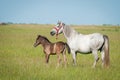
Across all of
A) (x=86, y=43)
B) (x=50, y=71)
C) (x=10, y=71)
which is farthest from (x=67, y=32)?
(x=10, y=71)

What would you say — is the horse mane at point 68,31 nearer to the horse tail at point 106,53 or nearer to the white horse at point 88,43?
the white horse at point 88,43

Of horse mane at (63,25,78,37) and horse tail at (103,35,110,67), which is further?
horse mane at (63,25,78,37)

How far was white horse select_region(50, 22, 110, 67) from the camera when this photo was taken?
12.2m

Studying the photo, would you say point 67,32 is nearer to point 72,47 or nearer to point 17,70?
point 72,47

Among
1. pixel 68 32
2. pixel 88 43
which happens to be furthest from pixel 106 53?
pixel 68 32

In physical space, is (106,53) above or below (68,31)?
below

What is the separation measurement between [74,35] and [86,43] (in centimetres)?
77

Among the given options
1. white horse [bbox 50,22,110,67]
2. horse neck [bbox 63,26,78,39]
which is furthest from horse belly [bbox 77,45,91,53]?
horse neck [bbox 63,26,78,39]

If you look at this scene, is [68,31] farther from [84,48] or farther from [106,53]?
[106,53]

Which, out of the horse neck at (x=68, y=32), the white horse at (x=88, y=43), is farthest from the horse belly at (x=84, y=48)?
the horse neck at (x=68, y=32)

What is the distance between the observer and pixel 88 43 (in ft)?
40.1

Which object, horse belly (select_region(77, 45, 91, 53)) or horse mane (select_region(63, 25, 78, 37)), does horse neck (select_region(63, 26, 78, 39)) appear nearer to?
horse mane (select_region(63, 25, 78, 37))

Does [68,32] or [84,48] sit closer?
[84,48]

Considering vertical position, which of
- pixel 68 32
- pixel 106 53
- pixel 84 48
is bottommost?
pixel 106 53
